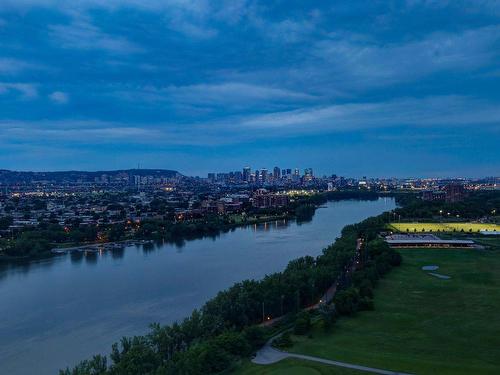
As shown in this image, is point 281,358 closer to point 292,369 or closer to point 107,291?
point 292,369

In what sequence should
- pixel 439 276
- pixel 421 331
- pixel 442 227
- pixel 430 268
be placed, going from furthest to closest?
pixel 442 227
pixel 430 268
pixel 439 276
pixel 421 331

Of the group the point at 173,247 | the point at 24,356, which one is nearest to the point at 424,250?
the point at 173,247

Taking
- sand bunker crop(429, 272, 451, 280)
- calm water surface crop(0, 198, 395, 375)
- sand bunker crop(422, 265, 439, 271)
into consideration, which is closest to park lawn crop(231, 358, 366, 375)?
calm water surface crop(0, 198, 395, 375)

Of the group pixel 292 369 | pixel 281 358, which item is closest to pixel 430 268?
pixel 281 358

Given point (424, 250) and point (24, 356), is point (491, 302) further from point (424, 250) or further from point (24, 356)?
point (24, 356)

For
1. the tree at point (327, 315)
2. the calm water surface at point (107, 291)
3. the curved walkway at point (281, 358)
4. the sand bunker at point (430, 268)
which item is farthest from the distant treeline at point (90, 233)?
the curved walkway at point (281, 358)

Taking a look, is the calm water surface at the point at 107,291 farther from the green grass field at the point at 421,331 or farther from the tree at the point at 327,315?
the green grass field at the point at 421,331
